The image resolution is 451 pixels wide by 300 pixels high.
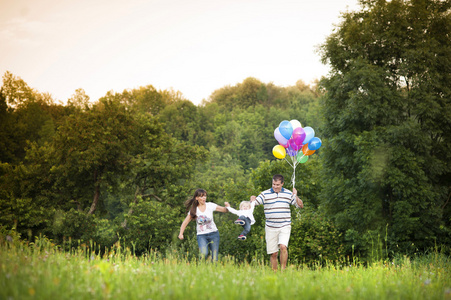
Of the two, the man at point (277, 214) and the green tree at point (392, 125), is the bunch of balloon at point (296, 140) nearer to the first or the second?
the green tree at point (392, 125)

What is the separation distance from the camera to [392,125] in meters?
15.6

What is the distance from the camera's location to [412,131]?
14922mm

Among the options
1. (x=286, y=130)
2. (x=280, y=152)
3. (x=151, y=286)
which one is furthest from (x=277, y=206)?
(x=280, y=152)

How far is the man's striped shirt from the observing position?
7.55 m

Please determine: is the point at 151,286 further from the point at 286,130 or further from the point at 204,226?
the point at 286,130

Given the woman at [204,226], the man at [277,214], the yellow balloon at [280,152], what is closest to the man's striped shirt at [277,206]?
the man at [277,214]

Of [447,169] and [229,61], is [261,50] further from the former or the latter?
[447,169]

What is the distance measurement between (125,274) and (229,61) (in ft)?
216

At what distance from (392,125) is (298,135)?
4.65m

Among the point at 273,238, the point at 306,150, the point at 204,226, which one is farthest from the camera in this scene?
the point at 306,150

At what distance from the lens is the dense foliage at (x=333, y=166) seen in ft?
49.5

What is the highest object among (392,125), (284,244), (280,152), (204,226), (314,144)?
(392,125)

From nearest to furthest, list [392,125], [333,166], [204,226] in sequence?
[204,226] → [392,125] → [333,166]

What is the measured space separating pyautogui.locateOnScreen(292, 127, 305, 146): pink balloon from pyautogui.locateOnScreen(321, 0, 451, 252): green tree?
3.19 metres
